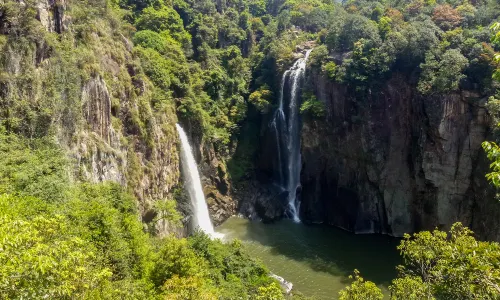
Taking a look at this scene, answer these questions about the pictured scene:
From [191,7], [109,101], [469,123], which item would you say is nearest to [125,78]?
[109,101]

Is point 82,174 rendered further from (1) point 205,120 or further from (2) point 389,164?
(2) point 389,164

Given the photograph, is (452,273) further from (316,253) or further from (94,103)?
(316,253)

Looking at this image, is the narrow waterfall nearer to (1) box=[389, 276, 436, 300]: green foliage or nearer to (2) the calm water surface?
(2) the calm water surface

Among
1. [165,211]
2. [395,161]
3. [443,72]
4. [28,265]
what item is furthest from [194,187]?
[28,265]

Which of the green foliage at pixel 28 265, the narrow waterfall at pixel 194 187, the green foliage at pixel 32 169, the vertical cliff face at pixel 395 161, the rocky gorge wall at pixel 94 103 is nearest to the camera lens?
the green foliage at pixel 28 265

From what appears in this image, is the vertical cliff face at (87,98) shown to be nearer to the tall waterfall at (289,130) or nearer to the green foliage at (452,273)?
the tall waterfall at (289,130)

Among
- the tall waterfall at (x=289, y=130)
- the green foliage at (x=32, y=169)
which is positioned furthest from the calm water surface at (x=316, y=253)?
the green foliage at (x=32, y=169)
